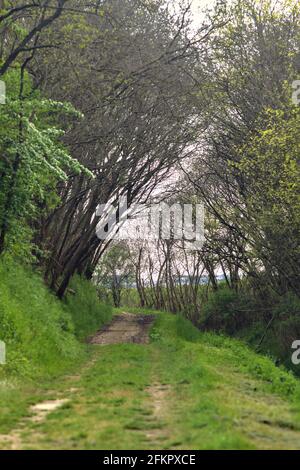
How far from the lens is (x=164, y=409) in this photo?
941cm

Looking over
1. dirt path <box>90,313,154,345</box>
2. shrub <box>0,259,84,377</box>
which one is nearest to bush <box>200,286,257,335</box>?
dirt path <box>90,313,154,345</box>

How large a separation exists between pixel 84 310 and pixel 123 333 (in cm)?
388

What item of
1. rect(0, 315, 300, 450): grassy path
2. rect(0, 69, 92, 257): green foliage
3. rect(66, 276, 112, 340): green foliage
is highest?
rect(0, 69, 92, 257): green foliage

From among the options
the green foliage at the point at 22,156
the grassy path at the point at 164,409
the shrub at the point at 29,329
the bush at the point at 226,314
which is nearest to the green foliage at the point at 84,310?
the shrub at the point at 29,329

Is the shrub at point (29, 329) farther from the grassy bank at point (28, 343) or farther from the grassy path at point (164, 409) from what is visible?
the grassy path at point (164, 409)

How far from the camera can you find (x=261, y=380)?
14070 millimetres

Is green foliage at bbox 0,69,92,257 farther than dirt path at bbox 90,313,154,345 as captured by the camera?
No

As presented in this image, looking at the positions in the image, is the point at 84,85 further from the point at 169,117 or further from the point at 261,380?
the point at 261,380

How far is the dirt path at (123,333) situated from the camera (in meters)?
22.9

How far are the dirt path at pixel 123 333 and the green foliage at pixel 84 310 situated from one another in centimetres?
49

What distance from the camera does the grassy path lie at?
7.22 meters

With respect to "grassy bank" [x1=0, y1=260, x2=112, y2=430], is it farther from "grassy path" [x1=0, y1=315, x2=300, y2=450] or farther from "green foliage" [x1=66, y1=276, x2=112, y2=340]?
"green foliage" [x1=66, y1=276, x2=112, y2=340]

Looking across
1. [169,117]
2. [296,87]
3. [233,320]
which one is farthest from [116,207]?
[296,87]

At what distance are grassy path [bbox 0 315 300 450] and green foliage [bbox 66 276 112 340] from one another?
979 cm
